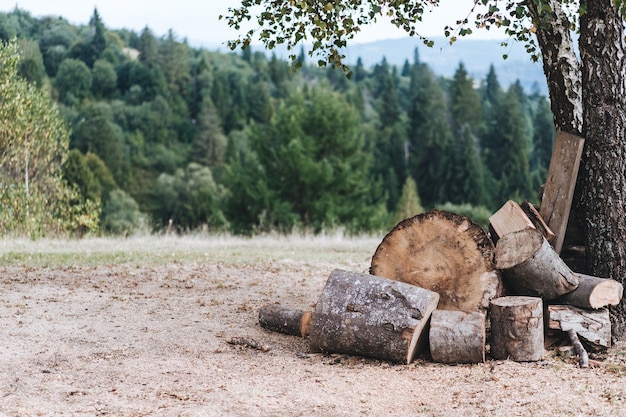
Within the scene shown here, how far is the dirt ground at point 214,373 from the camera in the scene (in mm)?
5352

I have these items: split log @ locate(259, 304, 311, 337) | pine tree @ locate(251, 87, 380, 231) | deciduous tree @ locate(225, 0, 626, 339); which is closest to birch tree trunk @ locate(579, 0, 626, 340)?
deciduous tree @ locate(225, 0, 626, 339)

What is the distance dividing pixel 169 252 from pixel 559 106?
834cm

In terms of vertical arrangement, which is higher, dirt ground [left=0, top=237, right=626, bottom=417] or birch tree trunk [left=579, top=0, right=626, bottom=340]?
birch tree trunk [left=579, top=0, right=626, bottom=340]

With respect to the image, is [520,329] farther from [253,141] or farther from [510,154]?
[510,154]

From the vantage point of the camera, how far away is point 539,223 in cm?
731

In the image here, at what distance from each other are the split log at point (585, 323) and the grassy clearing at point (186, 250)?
20.3 feet

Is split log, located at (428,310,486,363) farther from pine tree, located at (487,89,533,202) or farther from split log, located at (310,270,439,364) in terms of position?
pine tree, located at (487,89,533,202)

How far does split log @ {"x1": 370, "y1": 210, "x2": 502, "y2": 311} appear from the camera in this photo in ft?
23.1

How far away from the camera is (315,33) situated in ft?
26.2

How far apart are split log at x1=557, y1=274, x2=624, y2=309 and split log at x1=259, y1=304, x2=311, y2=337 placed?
2.70 meters

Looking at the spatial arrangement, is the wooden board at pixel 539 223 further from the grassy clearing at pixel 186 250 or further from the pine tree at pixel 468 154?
the pine tree at pixel 468 154

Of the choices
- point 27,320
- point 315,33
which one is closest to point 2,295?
point 27,320

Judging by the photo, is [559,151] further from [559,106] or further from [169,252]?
[169,252]

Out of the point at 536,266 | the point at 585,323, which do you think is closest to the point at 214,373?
the point at 536,266
